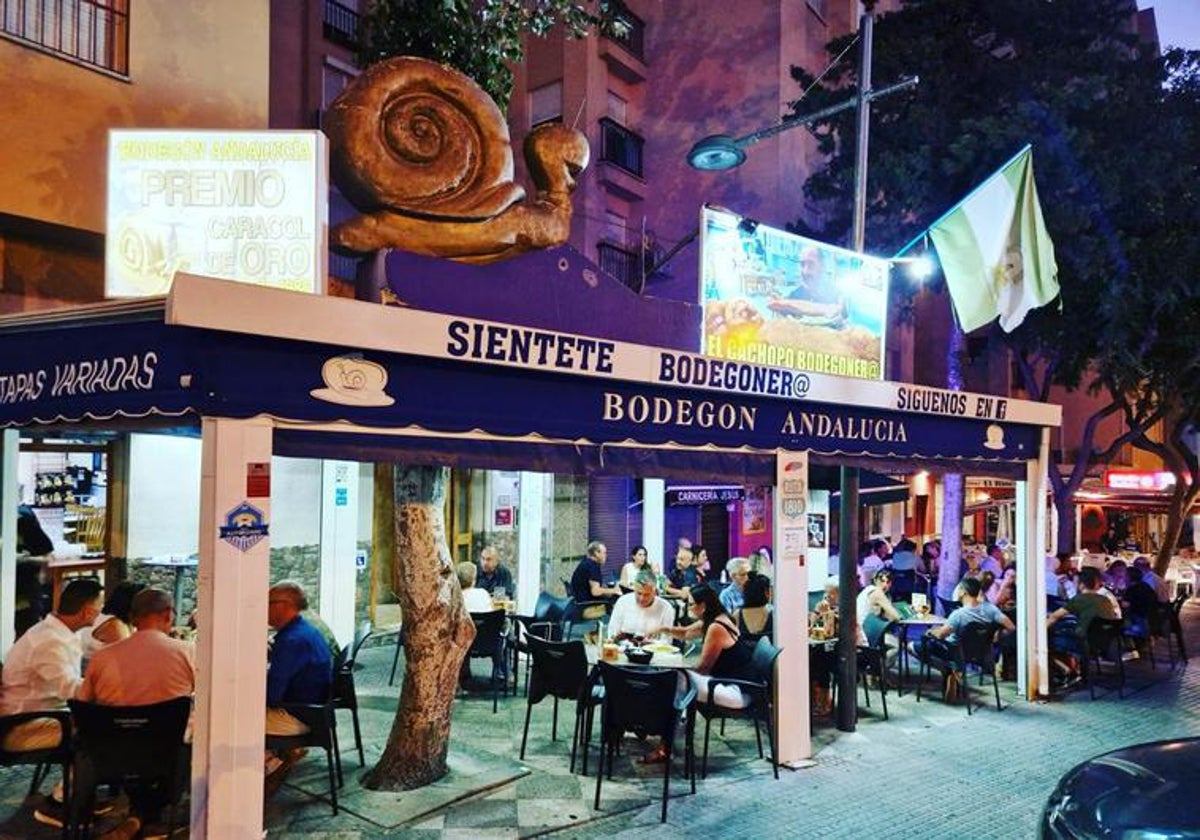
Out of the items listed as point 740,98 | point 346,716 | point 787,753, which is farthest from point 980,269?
point 740,98

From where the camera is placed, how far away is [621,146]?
21.5 metres

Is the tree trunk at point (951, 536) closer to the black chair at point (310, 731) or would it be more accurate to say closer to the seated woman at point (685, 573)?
the seated woman at point (685, 573)

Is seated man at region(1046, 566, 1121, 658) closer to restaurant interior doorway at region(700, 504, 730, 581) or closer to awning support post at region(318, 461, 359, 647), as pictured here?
awning support post at region(318, 461, 359, 647)

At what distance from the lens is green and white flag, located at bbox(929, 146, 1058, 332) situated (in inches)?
351

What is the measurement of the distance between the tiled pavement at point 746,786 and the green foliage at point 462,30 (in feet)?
23.9

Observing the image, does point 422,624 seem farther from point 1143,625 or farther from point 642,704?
point 1143,625

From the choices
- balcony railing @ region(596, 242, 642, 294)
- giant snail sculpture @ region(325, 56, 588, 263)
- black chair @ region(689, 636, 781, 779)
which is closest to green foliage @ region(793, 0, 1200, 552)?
balcony railing @ region(596, 242, 642, 294)

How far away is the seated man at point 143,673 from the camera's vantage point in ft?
17.3

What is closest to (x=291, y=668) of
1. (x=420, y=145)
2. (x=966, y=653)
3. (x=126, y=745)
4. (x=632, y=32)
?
(x=126, y=745)

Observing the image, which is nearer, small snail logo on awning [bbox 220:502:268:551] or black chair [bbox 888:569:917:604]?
small snail logo on awning [bbox 220:502:268:551]

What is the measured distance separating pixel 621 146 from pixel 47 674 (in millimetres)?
18669

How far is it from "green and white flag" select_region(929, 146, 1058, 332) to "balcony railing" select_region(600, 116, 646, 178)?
42.9ft

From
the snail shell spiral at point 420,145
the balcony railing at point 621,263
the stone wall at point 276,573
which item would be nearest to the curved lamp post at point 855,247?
the snail shell spiral at point 420,145

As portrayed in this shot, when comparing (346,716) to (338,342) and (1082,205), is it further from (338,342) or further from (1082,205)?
(1082,205)
